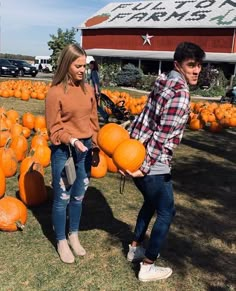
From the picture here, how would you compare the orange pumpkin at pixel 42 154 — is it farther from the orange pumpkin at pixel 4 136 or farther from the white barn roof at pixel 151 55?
the white barn roof at pixel 151 55

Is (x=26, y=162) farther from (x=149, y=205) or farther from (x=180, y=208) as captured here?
(x=149, y=205)

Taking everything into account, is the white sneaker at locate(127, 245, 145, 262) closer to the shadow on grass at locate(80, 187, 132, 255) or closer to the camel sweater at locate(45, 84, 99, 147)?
the shadow on grass at locate(80, 187, 132, 255)

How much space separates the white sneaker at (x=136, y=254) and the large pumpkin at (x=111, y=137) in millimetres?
1082

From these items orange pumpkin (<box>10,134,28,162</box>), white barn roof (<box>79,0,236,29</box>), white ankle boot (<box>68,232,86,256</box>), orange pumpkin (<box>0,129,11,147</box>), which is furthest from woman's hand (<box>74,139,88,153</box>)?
white barn roof (<box>79,0,236,29</box>)

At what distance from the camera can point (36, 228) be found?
4539 mm

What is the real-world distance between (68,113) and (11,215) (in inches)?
64.2

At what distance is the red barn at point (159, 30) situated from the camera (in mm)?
34594

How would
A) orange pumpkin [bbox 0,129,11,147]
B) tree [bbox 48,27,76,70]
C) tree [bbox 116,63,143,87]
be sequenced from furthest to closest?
tree [bbox 48,27,76,70] → tree [bbox 116,63,143,87] → orange pumpkin [bbox 0,129,11,147]

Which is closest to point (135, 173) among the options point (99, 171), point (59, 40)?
point (99, 171)

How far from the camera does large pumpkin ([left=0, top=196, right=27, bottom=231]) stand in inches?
173

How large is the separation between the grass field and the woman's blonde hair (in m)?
1.72

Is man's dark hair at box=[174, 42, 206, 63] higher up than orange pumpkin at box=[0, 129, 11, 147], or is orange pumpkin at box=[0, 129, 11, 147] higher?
man's dark hair at box=[174, 42, 206, 63]

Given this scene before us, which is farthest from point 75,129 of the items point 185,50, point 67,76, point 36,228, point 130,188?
point 130,188

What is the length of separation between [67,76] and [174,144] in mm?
1099
